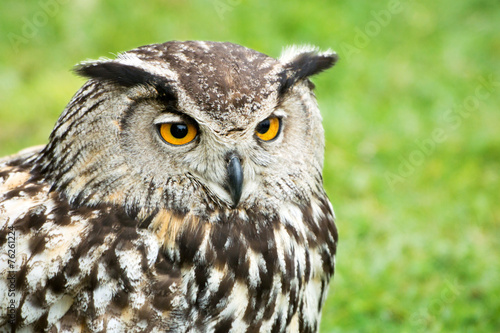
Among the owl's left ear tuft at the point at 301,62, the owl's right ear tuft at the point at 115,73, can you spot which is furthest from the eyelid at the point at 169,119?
the owl's left ear tuft at the point at 301,62

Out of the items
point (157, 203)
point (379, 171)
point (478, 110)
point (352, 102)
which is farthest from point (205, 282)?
point (478, 110)

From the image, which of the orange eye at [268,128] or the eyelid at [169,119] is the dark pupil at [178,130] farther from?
the orange eye at [268,128]

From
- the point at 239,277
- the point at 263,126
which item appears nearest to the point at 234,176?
the point at 263,126

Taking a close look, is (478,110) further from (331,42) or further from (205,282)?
(205,282)

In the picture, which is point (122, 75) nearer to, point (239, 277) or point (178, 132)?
point (178, 132)

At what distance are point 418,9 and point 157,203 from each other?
5.22 metres

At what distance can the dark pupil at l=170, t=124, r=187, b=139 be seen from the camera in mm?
2017

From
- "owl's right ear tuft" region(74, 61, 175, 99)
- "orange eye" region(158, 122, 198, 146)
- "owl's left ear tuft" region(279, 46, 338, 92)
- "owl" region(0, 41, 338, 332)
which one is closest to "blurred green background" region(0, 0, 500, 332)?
"owl" region(0, 41, 338, 332)

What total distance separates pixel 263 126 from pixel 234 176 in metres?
0.20

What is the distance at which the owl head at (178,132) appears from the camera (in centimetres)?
200

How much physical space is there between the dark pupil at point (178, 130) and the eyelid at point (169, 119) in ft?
0.07

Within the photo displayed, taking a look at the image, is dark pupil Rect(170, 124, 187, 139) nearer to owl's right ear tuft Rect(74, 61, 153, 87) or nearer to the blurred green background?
owl's right ear tuft Rect(74, 61, 153, 87)

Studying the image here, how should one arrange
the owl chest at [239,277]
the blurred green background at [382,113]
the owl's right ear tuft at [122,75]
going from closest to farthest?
the owl's right ear tuft at [122,75] < the owl chest at [239,277] < the blurred green background at [382,113]

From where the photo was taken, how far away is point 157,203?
2.09 meters
